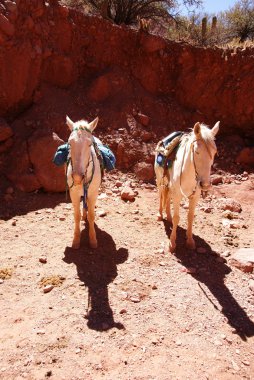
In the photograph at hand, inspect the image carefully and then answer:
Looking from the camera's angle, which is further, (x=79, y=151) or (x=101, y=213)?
(x=101, y=213)

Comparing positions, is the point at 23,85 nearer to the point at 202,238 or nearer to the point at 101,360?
the point at 202,238

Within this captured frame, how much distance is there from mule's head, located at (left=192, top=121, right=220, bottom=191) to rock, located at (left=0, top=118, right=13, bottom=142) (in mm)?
4995

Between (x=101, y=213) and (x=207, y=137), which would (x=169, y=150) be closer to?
(x=207, y=137)

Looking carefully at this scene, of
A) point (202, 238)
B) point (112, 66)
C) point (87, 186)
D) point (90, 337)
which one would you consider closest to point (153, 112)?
point (112, 66)

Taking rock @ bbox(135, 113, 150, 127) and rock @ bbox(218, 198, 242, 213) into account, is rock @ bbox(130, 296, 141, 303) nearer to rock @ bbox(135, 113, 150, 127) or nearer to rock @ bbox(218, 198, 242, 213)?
rock @ bbox(218, 198, 242, 213)

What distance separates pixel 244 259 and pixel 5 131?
5.79 meters

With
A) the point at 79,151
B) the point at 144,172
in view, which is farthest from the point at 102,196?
the point at 79,151

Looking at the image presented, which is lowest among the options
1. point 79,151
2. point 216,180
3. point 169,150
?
point 216,180

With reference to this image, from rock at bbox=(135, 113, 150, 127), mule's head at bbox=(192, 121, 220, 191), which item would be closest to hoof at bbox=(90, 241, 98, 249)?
mule's head at bbox=(192, 121, 220, 191)

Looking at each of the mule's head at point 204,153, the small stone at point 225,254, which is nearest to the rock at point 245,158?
the small stone at point 225,254

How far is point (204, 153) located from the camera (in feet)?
15.3

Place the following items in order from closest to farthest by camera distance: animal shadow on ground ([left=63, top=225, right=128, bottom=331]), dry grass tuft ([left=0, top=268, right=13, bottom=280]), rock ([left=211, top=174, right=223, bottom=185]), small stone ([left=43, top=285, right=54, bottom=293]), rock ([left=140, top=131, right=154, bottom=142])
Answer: animal shadow on ground ([left=63, top=225, right=128, bottom=331]) → small stone ([left=43, top=285, right=54, bottom=293]) → dry grass tuft ([left=0, top=268, right=13, bottom=280]) → rock ([left=211, top=174, right=223, bottom=185]) → rock ([left=140, top=131, right=154, bottom=142])

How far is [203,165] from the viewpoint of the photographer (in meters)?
4.66

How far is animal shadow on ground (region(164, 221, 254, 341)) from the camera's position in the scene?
440 cm
